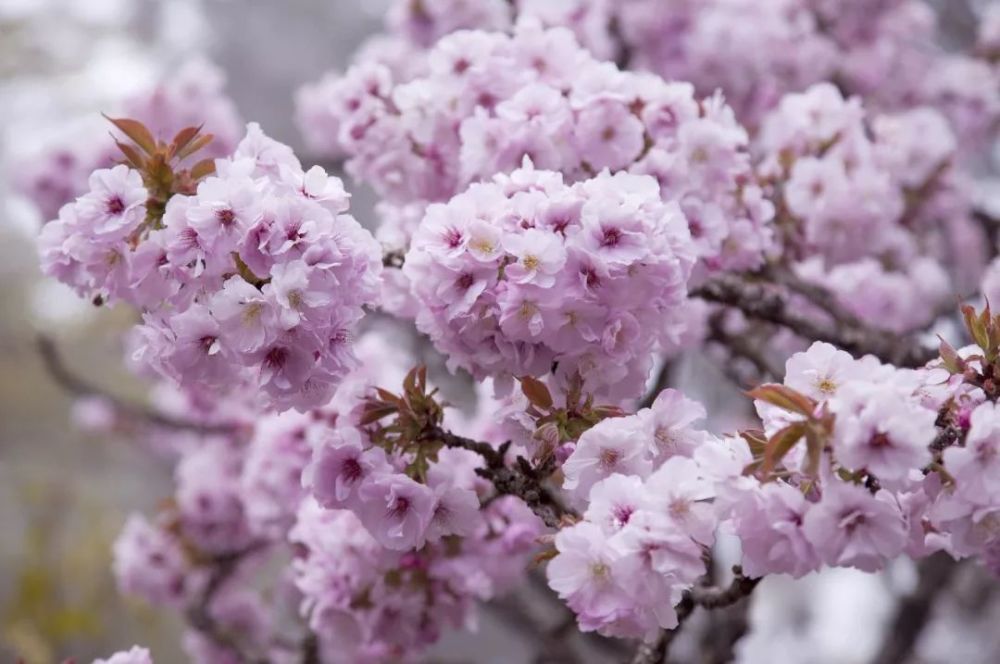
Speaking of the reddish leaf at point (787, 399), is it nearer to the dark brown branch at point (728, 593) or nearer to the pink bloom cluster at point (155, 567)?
the dark brown branch at point (728, 593)

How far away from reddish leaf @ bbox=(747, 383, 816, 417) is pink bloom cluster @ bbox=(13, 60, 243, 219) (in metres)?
2.15

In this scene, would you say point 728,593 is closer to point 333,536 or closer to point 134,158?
point 333,536

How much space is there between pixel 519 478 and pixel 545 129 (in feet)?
1.72

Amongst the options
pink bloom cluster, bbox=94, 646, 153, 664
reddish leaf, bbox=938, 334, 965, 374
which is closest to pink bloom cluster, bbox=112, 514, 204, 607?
pink bloom cluster, bbox=94, 646, 153, 664

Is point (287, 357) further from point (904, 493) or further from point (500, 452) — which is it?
point (904, 493)

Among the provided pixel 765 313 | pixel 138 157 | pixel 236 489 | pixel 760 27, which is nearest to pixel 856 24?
pixel 760 27

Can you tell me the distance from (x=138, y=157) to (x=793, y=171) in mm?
1229

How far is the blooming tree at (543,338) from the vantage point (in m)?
0.95

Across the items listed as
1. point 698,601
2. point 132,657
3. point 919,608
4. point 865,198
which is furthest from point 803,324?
point 919,608

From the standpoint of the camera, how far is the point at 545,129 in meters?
1.42

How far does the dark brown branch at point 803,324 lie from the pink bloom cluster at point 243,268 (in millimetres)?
722

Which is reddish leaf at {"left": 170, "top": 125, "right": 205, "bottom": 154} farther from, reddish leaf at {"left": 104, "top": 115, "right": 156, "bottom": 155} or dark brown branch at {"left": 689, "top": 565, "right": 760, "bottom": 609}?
dark brown branch at {"left": 689, "top": 565, "right": 760, "bottom": 609}

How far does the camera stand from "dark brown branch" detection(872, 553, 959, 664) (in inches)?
124

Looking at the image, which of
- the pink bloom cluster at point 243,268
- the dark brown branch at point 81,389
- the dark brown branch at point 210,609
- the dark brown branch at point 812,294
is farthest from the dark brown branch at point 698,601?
the dark brown branch at point 81,389
